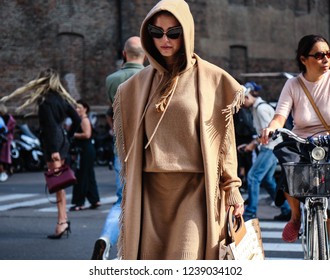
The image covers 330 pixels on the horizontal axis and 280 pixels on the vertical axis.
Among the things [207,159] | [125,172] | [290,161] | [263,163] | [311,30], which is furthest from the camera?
[311,30]

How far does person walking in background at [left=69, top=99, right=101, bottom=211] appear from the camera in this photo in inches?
536

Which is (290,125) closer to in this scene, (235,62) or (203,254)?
(203,254)

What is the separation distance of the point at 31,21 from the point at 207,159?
29.0 metres

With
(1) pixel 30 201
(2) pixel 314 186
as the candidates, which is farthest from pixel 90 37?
(2) pixel 314 186

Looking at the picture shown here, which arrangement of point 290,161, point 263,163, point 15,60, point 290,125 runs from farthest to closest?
point 15,60, point 263,163, point 290,125, point 290,161

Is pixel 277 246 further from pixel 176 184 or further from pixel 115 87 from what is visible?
pixel 176 184

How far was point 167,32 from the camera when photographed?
4711mm

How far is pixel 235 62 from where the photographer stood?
36875mm

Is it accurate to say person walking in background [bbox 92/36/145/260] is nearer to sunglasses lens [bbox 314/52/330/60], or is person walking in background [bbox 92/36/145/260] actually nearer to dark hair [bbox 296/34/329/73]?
dark hair [bbox 296/34/329/73]

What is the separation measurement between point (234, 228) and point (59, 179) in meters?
5.32

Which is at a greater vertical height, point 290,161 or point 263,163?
point 290,161

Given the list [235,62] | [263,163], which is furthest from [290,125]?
[235,62]

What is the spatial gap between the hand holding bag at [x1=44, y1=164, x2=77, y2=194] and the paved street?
592 millimetres

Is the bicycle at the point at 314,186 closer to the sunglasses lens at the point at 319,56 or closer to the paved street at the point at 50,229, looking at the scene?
the sunglasses lens at the point at 319,56
